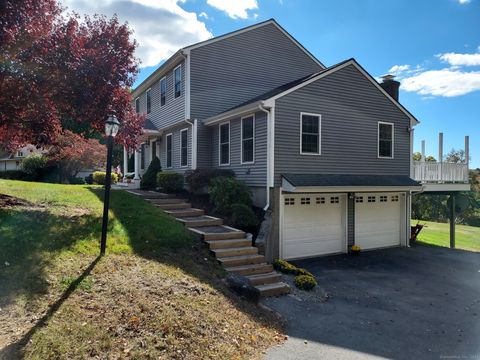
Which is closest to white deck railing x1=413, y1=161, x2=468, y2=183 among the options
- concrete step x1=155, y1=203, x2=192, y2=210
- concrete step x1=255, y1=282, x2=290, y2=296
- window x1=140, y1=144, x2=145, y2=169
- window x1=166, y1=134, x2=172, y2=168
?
concrete step x1=155, y1=203, x2=192, y2=210

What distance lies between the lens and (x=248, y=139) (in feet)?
42.0

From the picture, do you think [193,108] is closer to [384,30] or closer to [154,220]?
[154,220]

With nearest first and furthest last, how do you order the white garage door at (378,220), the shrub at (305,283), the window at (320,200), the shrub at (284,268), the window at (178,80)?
the shrub at (305,283)
the shrub at (284,268)
the window at (320,200)
the white garage door at (378,220)
the window at (178,80)

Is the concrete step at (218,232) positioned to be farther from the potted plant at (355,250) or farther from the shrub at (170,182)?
the potted plant at (355,250)

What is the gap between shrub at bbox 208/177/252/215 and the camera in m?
11.5

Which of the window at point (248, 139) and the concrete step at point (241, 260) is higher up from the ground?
the window at point (248, 139)

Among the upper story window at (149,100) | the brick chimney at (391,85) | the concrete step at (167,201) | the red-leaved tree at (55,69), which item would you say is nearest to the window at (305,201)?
the concrete step at (167,201)

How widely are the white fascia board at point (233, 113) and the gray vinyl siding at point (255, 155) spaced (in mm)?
329

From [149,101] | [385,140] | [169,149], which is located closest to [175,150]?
[169,149]

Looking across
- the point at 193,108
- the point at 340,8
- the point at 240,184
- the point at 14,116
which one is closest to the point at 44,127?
the point at 14,116

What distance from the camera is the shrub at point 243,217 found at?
35.6ft

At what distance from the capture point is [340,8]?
12.5m

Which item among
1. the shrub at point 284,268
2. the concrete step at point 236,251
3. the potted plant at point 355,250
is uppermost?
the concrete step at point 236,251

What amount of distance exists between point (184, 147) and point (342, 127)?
7.00 metres
